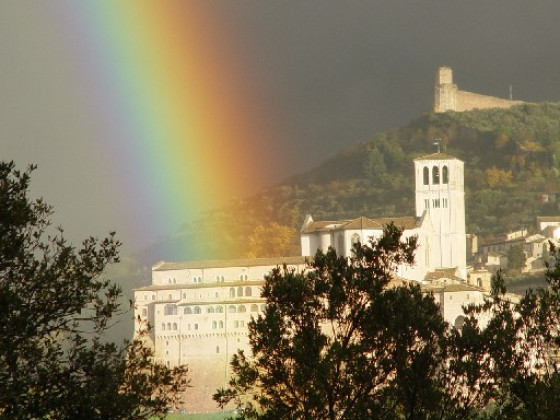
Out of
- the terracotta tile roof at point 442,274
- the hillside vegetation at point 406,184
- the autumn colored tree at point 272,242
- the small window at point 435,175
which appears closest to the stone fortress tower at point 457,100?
the hillside vegetation at point 406,184

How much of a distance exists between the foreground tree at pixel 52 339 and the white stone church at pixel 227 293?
59.6 metres

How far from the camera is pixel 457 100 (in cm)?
15862

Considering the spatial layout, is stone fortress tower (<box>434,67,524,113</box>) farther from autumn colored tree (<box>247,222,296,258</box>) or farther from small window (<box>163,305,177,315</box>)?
small window (<box>163,305,177,315</box>)

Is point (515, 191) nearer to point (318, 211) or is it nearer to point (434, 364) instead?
point (318, 211)

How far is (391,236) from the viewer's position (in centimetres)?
2342

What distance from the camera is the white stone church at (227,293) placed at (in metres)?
81.7

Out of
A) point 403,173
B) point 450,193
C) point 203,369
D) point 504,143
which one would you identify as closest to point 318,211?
point 403,173

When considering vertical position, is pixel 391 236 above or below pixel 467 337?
above

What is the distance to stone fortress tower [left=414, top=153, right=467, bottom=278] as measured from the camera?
93000 mm

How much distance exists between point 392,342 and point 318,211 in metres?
113

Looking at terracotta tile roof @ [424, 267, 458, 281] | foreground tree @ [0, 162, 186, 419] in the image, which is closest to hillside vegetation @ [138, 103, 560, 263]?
terracotta tile roof @ [424, 267, 458, 281]

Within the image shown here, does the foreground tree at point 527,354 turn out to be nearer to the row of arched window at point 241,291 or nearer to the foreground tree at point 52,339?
the foreground tree at point 52,339

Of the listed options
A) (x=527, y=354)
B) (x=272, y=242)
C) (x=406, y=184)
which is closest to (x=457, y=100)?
(x=406, y=184)

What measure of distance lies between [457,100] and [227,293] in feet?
260
